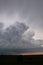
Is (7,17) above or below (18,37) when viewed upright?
above

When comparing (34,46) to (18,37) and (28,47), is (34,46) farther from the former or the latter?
(18,37)

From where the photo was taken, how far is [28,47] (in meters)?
2.27

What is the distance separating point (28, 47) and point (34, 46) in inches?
3.7

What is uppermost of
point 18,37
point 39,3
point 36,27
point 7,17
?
point 39,3

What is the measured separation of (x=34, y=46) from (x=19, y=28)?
1.19 ft

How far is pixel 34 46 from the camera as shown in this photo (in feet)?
7.48
